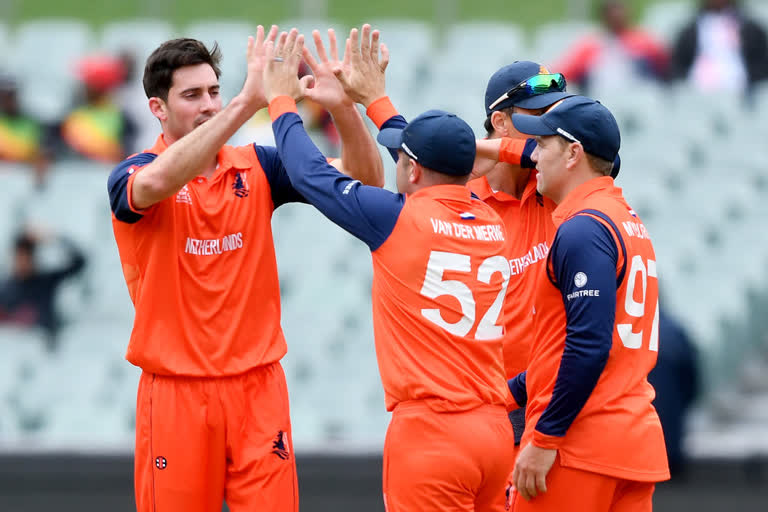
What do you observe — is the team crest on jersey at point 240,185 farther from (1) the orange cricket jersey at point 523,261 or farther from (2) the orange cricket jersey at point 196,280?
(1) the orange cricket jersey at point 523,261

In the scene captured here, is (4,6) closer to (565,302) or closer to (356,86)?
(356,86)

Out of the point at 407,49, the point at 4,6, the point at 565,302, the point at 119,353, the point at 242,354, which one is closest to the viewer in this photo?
the point at 565,302

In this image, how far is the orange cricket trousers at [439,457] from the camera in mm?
4203

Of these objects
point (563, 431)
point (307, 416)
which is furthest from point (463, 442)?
point (307, 416)

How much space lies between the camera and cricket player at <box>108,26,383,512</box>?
455 cm

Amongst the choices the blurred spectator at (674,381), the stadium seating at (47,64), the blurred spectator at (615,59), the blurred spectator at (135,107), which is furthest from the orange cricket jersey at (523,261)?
the stadium seating at (47,64)

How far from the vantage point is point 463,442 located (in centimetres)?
423

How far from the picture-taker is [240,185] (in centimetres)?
474

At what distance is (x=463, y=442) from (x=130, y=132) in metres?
8.17

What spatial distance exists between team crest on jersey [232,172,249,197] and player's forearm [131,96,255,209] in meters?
0.33

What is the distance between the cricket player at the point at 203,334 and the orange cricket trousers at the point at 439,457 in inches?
21.4

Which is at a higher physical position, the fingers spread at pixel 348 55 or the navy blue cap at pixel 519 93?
the fingers spread at pixel 348 55

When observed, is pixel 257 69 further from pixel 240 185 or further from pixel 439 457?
pixel 439 457

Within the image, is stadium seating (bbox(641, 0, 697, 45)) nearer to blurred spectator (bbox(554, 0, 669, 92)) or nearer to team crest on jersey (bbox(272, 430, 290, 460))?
blurred spectator (bbox(554, 0, 669, 92))
